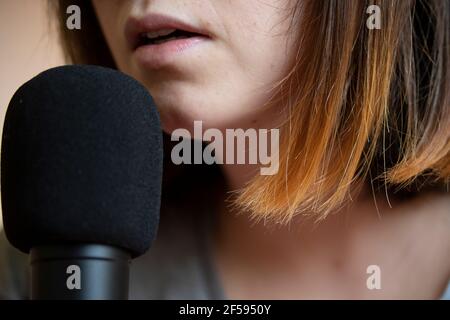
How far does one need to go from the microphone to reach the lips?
17 centimetres

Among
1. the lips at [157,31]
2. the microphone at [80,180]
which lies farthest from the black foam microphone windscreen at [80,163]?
the lips at [157,31]

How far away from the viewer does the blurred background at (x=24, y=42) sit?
29.2 inches

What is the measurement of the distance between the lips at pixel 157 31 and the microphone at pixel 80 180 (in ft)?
0.55

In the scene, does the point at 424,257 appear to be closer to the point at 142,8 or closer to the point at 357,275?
the point at 357,275

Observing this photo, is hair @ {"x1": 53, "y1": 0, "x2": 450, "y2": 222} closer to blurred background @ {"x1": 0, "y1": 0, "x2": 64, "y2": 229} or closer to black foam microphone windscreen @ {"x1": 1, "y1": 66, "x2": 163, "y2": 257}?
black foam microphone windscreen @ {"x1": 1, "y1": 66, "x2": 163, "y2": 257}

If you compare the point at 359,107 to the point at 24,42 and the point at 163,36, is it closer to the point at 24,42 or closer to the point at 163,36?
the point at 163,36

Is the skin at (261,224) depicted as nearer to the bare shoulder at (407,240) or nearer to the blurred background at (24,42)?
the bare shoulder at (407,240)

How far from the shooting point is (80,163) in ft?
1.11

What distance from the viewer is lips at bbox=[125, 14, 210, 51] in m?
0.52

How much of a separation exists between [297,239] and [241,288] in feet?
0.26

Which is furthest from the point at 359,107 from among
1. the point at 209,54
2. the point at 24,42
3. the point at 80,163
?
the point at 24,42

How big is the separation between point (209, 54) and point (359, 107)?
0.14 metres

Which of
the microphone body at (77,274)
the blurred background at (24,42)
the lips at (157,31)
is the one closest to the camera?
the microphone body at (77,274)

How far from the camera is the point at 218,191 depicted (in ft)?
2.40
